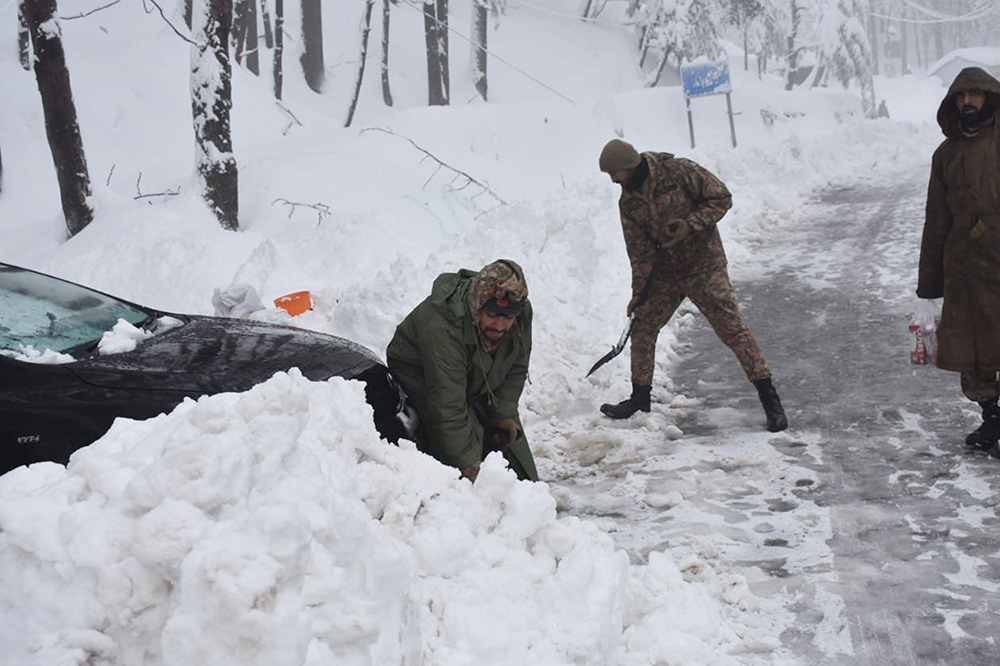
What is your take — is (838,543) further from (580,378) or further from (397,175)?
(397,175)

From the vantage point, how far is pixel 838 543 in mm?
4168

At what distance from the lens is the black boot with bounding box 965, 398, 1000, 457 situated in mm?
4941

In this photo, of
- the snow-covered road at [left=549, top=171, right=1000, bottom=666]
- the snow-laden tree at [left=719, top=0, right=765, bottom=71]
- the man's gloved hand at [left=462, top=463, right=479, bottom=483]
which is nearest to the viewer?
the snow-covered road at [left=549, top=171, right=1000, bottom=666]

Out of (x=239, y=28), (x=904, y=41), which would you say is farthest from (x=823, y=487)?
(x=904, y=41)

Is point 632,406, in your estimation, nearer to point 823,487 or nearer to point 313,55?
point 823,487

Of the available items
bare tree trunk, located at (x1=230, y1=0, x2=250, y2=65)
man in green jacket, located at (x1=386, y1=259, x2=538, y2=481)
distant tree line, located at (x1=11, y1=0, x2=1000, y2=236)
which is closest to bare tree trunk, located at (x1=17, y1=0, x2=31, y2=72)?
distant tree line, located at (x1=11, y1=0, x2=1000, y2=236)

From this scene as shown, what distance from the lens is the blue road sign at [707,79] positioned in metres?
19.1

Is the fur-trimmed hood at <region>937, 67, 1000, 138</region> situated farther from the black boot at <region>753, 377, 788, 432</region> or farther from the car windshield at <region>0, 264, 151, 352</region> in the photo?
the car windshield at <region>0, 264, 151, 352</region>

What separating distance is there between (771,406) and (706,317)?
0.66 m

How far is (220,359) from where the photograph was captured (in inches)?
167

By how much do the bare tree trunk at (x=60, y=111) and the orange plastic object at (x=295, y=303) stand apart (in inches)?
186

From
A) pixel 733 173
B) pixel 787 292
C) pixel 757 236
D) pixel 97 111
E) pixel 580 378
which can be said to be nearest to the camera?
pixel 580 378

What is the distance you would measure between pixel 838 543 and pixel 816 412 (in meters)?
1.89

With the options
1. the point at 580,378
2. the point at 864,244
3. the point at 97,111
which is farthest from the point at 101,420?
the point at 97,111
